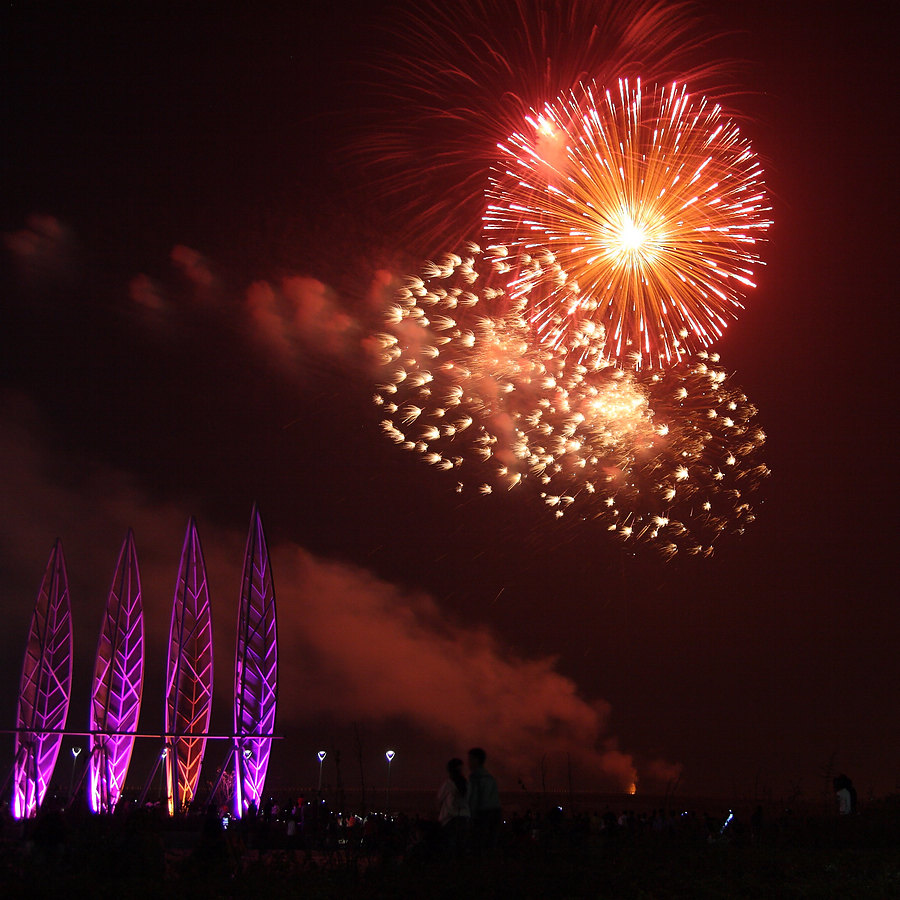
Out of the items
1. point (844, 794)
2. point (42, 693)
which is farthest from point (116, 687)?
point (844, 794)

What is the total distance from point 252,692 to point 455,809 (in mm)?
23749

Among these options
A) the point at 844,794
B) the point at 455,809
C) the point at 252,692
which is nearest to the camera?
the point at 455,809

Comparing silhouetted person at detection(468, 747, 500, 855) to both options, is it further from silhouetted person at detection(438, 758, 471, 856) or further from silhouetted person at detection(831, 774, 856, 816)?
silhouetted person at detection(831, 774, 856, 816)

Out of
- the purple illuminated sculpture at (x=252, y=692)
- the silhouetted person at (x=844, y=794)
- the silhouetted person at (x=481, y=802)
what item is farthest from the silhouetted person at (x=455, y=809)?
the purple illuminated sculpture at (x=252, y=692)

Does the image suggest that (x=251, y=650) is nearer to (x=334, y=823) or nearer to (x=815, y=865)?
(x=334, y=823)

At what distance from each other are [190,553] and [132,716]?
6.40 meters

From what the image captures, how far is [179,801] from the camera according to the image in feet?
112

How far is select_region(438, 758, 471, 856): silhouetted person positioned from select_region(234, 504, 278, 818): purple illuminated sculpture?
74.7 feet

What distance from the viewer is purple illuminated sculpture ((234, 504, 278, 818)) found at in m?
33.4

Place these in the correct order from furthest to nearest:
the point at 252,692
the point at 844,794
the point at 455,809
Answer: the point at 252,692, the point at 844,794, the point at 455,809

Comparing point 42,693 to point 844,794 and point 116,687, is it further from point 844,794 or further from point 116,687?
point 844,794

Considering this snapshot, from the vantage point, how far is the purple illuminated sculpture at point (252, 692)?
3338cm

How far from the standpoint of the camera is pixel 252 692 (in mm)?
33875

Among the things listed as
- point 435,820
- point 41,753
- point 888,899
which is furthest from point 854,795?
point 41,753
